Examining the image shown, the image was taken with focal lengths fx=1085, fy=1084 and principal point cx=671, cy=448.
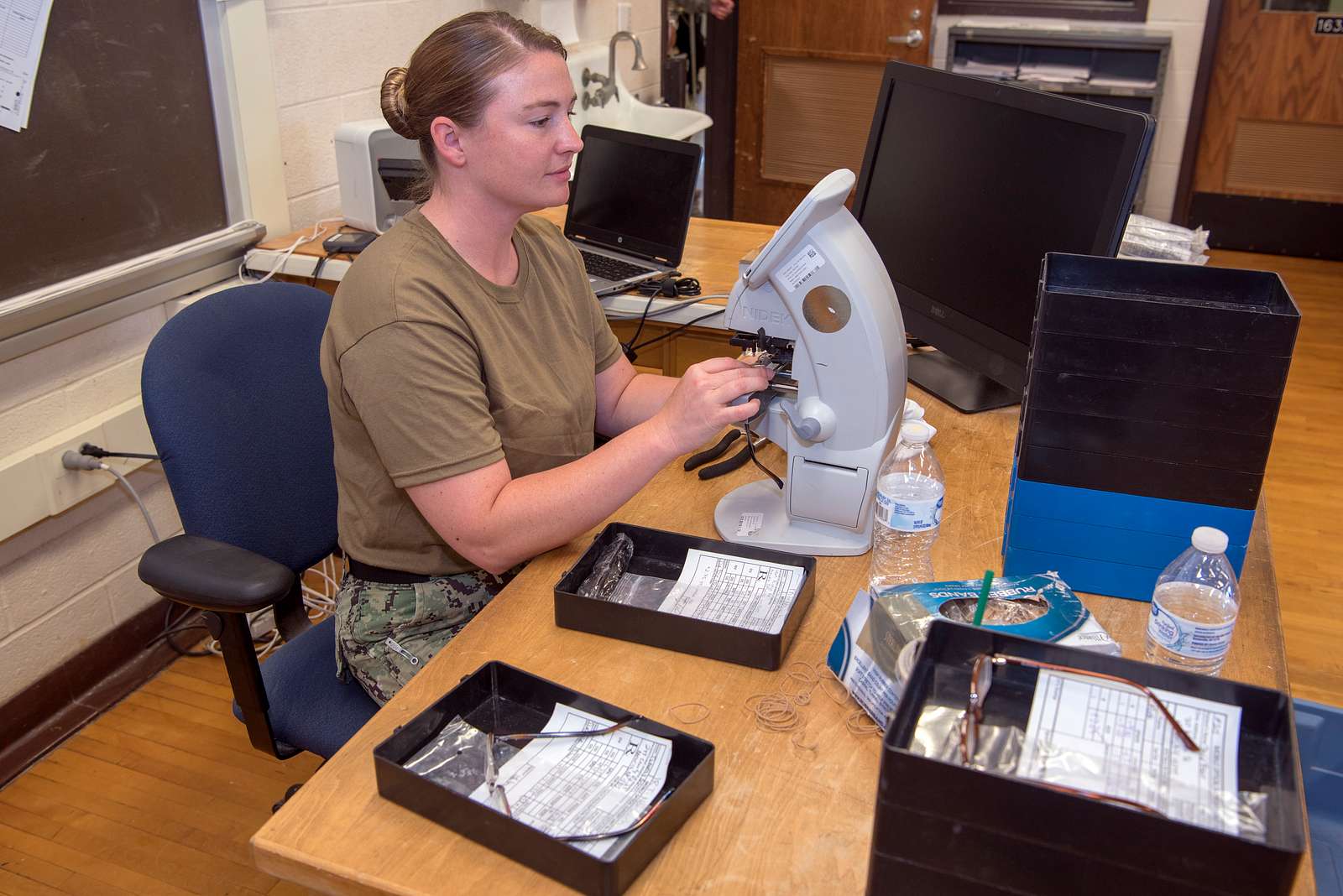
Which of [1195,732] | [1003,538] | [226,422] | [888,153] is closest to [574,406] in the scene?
[226,422]

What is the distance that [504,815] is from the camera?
83cm

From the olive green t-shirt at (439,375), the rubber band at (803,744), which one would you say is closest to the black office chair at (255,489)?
the olive green t-shirt at (439,375)

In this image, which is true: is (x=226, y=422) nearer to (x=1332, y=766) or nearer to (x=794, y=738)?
(x=794, y=738)

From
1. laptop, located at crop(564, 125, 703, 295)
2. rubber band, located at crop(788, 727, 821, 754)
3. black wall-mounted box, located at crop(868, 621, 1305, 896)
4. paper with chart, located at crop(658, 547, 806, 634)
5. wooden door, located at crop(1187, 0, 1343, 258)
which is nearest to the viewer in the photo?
black wall-mounted box, located at crop(868, 621, 1305, 896)

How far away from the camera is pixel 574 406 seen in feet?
4.67

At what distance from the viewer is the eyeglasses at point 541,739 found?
84 centimetres

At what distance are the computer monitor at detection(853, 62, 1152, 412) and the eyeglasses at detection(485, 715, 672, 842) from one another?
88 centimetres

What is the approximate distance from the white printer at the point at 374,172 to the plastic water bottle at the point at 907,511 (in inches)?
53.7

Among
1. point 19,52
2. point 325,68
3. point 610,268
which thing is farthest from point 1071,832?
point 325,68

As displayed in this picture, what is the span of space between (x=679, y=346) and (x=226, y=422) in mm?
1005

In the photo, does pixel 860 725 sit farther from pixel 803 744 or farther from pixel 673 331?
pixel 673 331

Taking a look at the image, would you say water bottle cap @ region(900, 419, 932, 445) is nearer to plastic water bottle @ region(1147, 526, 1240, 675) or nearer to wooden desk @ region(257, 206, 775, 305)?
plastic water bottle @ region(1147, 526, 1240, 675)

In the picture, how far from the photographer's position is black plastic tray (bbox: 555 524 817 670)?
1077 millimetres

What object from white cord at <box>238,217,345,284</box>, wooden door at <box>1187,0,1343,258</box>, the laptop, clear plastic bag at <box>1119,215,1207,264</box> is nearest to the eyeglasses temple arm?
clear plastic bag at <box>1119,215,1207,264</box>
